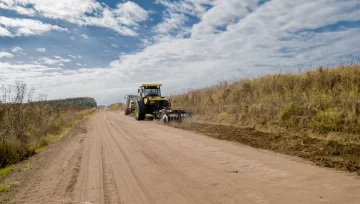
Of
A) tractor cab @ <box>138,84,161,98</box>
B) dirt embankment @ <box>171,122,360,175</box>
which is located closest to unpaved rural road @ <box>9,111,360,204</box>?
dirt embankment @ <box>171,122,360,175</box>

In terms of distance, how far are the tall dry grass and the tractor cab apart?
645cm

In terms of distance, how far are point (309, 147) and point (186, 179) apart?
4284 mm

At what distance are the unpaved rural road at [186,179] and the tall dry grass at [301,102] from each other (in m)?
2.71

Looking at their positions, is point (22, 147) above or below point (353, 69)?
below

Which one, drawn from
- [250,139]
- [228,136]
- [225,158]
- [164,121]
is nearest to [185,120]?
[164,121]

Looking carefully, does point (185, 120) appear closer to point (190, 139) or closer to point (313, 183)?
point (190, 139)

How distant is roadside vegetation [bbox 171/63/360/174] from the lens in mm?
7832

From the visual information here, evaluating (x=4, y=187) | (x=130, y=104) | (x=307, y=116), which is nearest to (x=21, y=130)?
(x=4, y=187)

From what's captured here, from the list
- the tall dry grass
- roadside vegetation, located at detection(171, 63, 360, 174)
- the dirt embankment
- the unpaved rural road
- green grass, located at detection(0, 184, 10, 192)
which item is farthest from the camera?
the tall dry grass

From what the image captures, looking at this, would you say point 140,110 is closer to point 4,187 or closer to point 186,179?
point 4,187

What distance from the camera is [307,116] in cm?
1014

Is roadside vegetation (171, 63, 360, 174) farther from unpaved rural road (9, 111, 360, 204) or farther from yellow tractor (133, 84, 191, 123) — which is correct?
yellow tractor (133, 84, 191, 123)

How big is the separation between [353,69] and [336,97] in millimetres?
3016

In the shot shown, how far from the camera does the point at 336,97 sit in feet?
33.5
